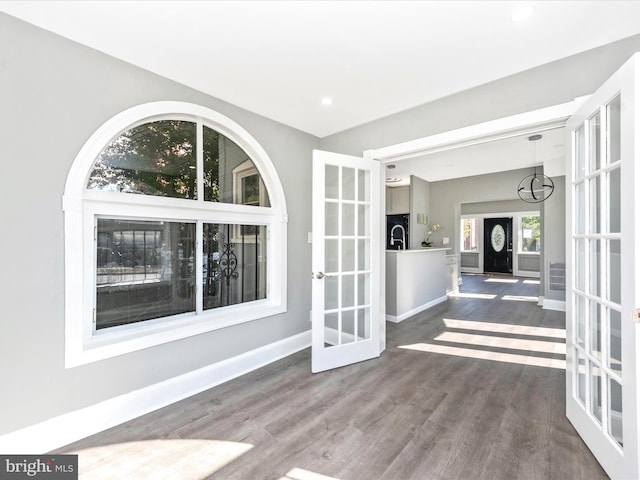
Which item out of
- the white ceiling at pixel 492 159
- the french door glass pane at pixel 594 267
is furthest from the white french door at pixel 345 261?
the white ceiling at pixel 492 159

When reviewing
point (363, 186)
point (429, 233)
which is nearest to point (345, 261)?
point (363, 186)

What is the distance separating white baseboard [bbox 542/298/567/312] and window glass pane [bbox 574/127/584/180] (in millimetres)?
4508

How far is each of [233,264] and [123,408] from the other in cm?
141

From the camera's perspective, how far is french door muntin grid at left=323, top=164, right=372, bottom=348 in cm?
304

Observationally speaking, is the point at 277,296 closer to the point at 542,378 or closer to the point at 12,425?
the point at 12,425

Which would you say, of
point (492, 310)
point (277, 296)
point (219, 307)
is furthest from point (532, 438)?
point (492, 310)

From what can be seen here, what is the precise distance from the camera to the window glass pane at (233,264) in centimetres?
280

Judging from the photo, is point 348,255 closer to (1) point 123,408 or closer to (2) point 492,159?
(1) point 123,408

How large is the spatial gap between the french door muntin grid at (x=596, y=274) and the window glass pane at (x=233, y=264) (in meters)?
2.67

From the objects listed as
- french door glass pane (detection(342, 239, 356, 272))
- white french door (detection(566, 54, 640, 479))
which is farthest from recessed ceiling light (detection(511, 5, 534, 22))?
french door glass pane (detection(342, 239, 356, 272))

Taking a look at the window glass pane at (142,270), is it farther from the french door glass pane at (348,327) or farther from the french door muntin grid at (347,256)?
the french door glass pane at (348,327)

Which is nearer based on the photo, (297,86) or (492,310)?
(297,86)

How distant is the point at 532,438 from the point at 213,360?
246 centimetres

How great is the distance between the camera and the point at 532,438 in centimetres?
192
